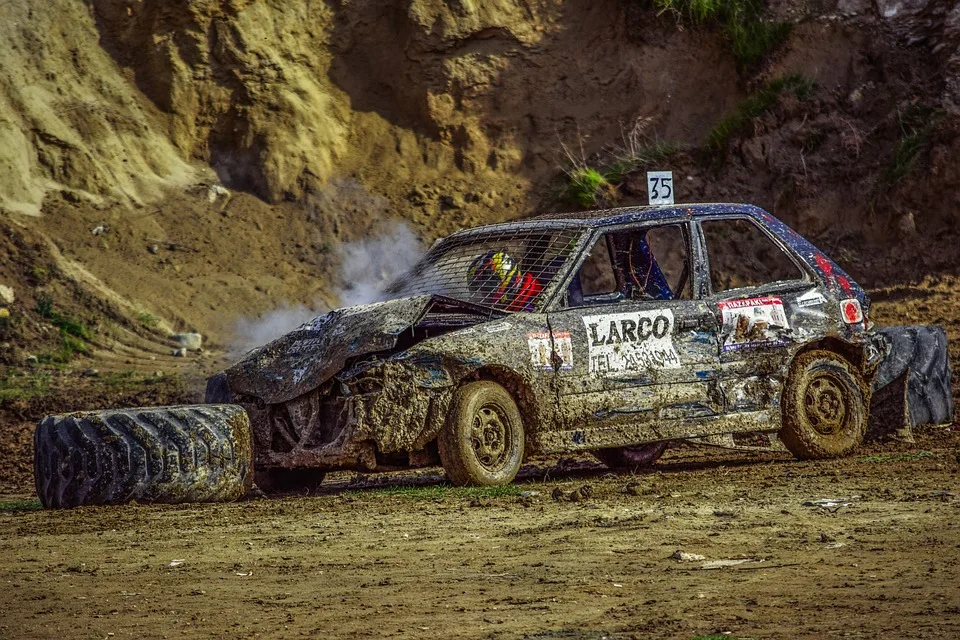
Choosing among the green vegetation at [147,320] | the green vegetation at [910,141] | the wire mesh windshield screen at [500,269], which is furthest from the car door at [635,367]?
the green vegetation at [910,141]

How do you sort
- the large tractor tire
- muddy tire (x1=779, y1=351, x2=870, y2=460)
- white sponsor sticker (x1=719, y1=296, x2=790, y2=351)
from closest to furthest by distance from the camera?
white sponsor sticker (x1=719, y1=296, x2=790, y2=351), muddy tire (x1=779, y1=351, x2=870, y2=460), the large tractor tire

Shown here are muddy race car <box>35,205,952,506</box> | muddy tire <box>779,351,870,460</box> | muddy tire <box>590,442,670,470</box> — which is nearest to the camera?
muddy race car <box>35,205,952,506</box>

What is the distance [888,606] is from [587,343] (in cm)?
427

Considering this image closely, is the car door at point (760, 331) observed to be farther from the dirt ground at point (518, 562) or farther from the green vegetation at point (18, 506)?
the green vegetation at point (18, 506)

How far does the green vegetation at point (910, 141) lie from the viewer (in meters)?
21.6

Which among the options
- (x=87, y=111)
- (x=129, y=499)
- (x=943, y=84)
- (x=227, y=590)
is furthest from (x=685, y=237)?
(x=87, y=111)

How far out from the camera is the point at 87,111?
23.3 meters

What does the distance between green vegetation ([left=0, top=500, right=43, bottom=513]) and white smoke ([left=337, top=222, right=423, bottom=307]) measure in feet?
40.8

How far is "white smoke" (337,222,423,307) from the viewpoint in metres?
23.0

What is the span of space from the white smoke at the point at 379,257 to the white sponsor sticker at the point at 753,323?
12.7m

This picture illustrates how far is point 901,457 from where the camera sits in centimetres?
1054

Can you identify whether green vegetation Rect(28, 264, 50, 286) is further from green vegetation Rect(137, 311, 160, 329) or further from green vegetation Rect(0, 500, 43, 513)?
green vegetation Rect(0, 500, 43, 513)

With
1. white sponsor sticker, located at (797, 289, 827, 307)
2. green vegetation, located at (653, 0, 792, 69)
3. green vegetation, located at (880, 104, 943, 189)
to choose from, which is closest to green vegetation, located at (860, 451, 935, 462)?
white sponsor sticker, located at (797, 289, 827, 307)

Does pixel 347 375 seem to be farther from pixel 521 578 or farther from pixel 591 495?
pixel 521 578
